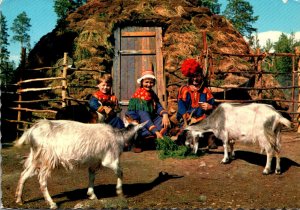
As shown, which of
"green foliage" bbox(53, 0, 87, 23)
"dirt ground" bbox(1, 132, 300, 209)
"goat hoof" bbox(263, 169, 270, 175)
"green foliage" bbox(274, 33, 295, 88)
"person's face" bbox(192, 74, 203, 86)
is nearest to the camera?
"dirt ground" bbox(1, 132, 300, 209)

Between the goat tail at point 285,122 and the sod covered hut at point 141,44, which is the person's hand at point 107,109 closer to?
the goat tail at point 285,122

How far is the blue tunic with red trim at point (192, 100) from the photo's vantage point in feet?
23.3

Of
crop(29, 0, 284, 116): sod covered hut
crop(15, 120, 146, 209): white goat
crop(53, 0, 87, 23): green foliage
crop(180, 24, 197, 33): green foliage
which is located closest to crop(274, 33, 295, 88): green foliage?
crop(53, 0, 87, 23): green foliage

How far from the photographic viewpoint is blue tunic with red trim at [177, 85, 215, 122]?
710cm

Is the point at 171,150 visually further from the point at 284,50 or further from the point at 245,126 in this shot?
the point at 284,50

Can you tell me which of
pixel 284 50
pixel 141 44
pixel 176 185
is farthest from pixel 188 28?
pixel 284 50

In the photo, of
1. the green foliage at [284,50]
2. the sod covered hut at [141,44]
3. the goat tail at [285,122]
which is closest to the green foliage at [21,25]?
the sod covered hut at [141,44]

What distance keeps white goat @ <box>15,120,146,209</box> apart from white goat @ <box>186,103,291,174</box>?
257 centimetres

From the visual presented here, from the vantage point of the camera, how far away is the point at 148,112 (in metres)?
7.23

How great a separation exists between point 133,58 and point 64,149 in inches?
293

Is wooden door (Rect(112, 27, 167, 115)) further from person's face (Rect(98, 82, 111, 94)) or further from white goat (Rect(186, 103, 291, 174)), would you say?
person's face (Rect(98, 82, 111, 94))

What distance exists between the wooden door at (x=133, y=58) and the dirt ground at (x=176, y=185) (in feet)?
14.7

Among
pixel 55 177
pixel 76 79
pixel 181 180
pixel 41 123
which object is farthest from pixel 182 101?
pixel 76 79

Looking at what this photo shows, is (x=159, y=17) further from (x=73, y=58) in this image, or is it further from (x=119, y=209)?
(x=119, y=209)
